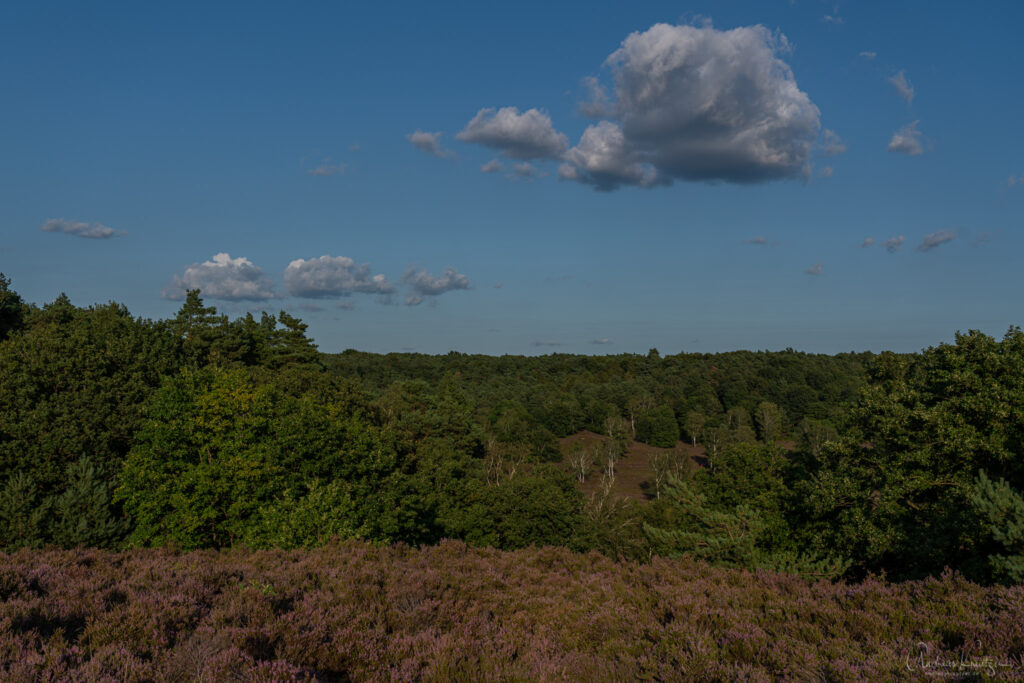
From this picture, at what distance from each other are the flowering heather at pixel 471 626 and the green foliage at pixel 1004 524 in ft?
6.05

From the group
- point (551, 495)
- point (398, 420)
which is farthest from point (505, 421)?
point (551, 495)

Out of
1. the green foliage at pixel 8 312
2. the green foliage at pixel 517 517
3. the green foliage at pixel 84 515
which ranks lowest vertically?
the green foliage at pixel 517 517

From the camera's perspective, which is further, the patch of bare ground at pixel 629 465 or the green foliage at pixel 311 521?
the patch of bare ground at pixel 629 465

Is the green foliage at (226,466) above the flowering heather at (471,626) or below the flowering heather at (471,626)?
below

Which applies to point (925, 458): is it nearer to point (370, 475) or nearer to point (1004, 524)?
point (1004, 524)

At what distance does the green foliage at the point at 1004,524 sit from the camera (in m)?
9.02

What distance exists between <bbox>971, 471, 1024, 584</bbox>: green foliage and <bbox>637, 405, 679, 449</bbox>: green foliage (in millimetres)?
146819

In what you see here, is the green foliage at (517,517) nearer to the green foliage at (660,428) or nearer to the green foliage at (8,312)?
the green foliage at (8,312)

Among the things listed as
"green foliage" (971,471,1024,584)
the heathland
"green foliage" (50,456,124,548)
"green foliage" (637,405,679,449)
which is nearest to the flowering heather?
the heathland

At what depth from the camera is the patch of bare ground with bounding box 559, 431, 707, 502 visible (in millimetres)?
109050

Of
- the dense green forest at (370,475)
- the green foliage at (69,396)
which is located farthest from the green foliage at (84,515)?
the green foliage at (69,396)

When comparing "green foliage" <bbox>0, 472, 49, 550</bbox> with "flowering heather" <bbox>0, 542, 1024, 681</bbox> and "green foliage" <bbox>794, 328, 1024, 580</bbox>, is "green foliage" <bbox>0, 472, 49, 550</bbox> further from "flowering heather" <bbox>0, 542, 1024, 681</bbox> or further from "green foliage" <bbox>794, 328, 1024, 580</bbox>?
"green foliage" <bbox>794, 328, 1024, 580</bbox>

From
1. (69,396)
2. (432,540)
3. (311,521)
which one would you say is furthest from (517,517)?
(69,396)

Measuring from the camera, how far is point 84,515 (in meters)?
23.1
